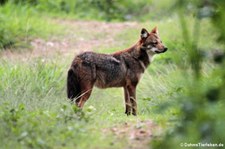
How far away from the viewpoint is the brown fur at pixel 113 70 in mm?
10062

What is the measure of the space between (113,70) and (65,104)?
2.20 m

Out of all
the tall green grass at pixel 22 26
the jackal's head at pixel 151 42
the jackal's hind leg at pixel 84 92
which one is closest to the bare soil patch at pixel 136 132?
the jackal's hind leg at pixel 84 92

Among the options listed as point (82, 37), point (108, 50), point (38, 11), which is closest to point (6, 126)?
point (108, 50)

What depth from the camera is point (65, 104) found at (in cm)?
858

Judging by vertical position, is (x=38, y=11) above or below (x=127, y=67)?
above

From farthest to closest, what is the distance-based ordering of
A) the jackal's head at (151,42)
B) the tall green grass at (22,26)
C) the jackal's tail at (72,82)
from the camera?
1. the tall green grass at (22,26)
2. the jackal's head at (151,42)
3. the jackal's tail at (72,82)

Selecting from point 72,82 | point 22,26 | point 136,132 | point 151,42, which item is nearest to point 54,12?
point 22,26

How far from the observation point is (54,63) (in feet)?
40.9

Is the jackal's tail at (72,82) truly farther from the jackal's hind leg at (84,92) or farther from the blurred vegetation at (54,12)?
the blurred vegetation at (54,12)

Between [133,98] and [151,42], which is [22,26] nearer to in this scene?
[151,42]

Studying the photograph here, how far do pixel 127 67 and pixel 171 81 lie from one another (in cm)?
118

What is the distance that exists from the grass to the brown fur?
262mm

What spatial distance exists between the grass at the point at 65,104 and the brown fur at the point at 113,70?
0.26 meters

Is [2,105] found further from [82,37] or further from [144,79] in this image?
[82,37]
